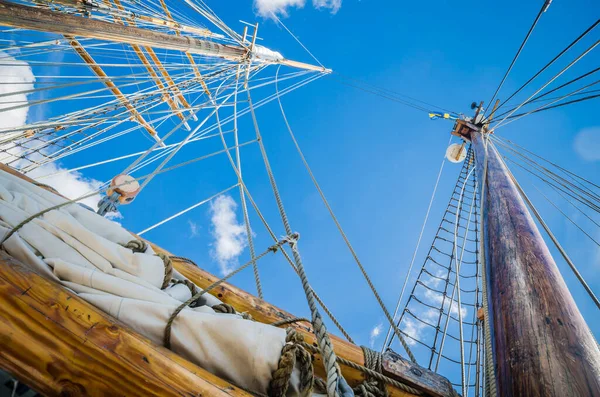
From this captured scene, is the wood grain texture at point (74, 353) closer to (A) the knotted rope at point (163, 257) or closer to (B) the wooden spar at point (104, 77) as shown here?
(A) the knotted rope at point (163, 257)

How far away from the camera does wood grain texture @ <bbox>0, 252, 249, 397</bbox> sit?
772 mm

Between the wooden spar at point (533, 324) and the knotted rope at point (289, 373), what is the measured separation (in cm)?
70

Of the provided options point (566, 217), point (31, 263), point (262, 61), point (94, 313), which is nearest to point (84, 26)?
point (31, 263)

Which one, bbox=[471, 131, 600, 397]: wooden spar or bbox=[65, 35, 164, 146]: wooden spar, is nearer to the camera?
bbox=[471, 131, 600, 397]: wooden spar

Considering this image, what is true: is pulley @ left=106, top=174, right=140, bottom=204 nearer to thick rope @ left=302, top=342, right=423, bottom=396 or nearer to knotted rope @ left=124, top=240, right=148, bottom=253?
knotted rope @ left=124, top=240, right=148, bottom=253

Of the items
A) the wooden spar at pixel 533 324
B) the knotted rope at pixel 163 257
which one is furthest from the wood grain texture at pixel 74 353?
the wooden spar at pixel 533 324

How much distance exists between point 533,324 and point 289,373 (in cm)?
99

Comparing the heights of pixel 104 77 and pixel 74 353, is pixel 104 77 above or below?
above

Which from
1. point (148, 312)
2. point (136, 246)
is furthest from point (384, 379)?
point (136, 246)

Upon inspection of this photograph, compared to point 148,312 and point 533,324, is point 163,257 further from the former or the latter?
point 533,324

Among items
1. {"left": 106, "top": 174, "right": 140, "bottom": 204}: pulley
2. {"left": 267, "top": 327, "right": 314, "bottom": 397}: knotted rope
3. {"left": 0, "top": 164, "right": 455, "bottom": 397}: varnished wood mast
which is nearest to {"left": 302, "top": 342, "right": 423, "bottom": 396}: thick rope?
{"left": 267, "top": 327, "right": 314, "bottom": 397}: knotted rope

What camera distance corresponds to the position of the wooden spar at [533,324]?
1026mm

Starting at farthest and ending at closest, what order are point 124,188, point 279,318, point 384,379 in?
1. point 124,188
2. point 279,318
3. point 384,379

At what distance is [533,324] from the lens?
4.02ft
